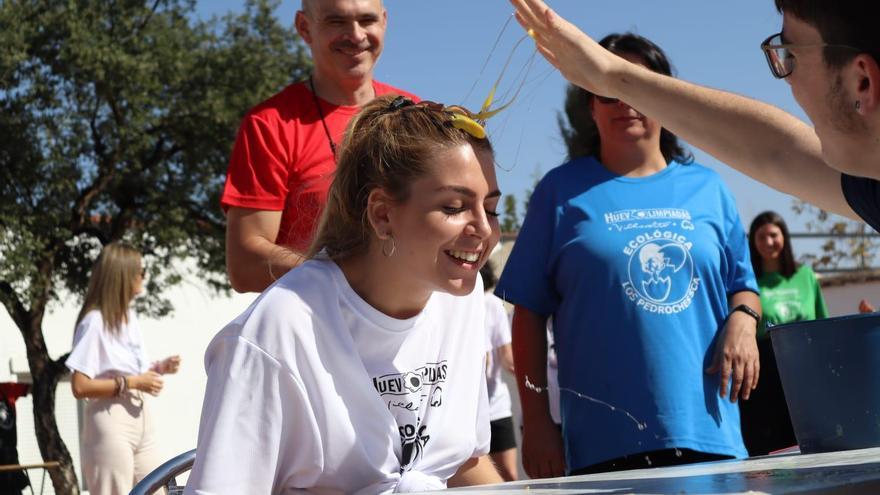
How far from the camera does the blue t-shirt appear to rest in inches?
137

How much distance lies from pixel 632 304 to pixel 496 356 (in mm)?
4584

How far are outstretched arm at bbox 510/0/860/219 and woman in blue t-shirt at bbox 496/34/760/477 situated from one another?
2.46 ft

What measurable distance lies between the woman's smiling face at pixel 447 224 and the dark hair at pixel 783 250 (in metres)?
4.95

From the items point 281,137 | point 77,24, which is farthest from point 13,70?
point 281,137

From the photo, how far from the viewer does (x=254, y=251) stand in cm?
345

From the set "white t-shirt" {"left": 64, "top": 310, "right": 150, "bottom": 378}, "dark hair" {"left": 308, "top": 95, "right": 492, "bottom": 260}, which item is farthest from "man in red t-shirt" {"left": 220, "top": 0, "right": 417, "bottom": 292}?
"white t-shirt" {"left": 64, "top": 310, "right": 150, "bottom": 378}

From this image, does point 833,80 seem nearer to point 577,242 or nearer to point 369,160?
point 369,160

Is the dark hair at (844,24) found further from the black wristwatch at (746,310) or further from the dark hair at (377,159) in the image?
the black wristwatch at (746,310)

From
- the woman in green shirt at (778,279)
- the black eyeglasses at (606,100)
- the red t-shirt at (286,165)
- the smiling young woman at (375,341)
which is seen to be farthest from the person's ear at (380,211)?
the woman in green shirt at (778,279)

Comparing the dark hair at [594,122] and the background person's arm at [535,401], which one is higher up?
the dark hair at [594,122]

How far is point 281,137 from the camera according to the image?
364 cm

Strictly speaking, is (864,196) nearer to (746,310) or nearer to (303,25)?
(746,310)

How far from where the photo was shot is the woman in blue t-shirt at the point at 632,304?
3477 millimetres

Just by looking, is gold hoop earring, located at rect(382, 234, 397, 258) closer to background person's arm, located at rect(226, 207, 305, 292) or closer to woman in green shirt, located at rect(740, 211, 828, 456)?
background person's arm, located at rect(226, 207, 305, 292)
